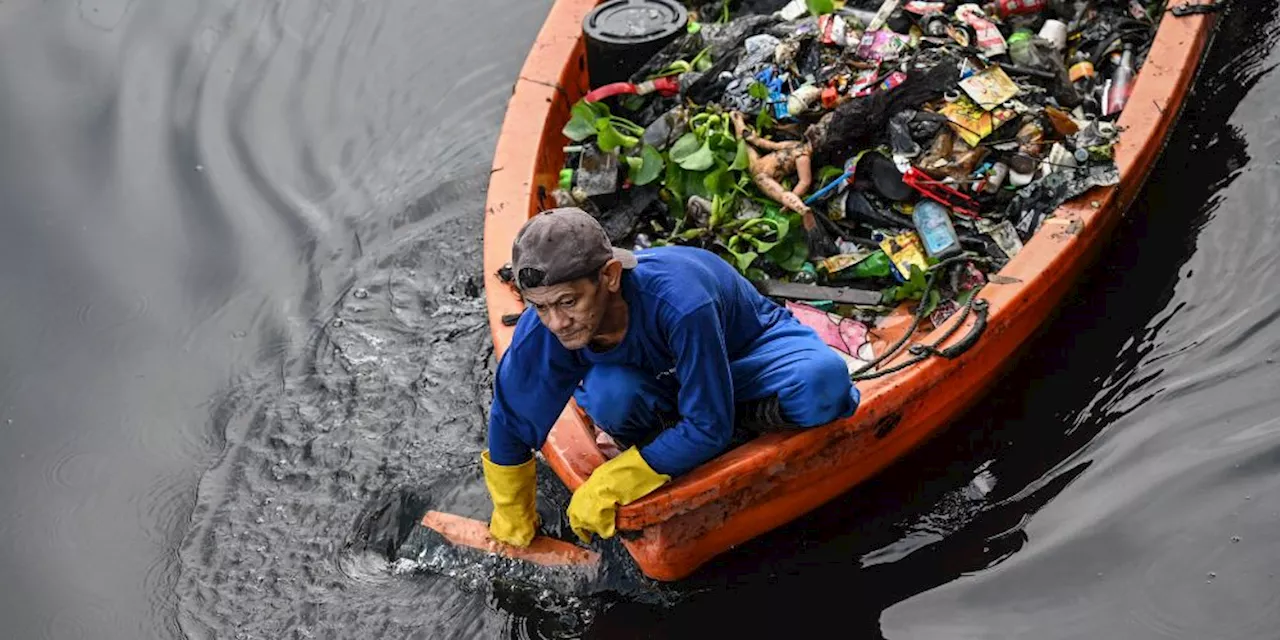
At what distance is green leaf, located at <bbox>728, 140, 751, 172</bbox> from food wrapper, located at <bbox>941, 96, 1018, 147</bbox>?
2.31 feet

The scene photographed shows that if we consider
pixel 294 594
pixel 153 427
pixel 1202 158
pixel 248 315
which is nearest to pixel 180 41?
pixel 248 315

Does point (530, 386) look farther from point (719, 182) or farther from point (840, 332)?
point (719, 182)

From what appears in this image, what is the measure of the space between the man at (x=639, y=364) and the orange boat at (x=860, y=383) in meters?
0.10

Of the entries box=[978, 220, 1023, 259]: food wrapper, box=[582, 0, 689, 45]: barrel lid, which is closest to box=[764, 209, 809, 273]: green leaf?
box=[978, 220, 1023, 259]: food wrapper

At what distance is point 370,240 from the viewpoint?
16.4 feet

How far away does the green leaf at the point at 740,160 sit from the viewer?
3971 mm

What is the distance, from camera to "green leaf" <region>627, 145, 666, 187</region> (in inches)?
157

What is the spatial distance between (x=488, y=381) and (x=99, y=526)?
1443 mm

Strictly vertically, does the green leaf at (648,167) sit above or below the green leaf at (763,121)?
below

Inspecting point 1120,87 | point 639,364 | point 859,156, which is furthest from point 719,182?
point 1120,87

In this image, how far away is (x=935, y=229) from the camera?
3857 mm

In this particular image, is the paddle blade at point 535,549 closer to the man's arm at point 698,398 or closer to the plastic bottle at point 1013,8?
the man's arm at point 698,398

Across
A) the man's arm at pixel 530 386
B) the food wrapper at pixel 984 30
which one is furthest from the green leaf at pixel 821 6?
the man's arm at pixel 530 386

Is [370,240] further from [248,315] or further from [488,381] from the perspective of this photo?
[488,381]
